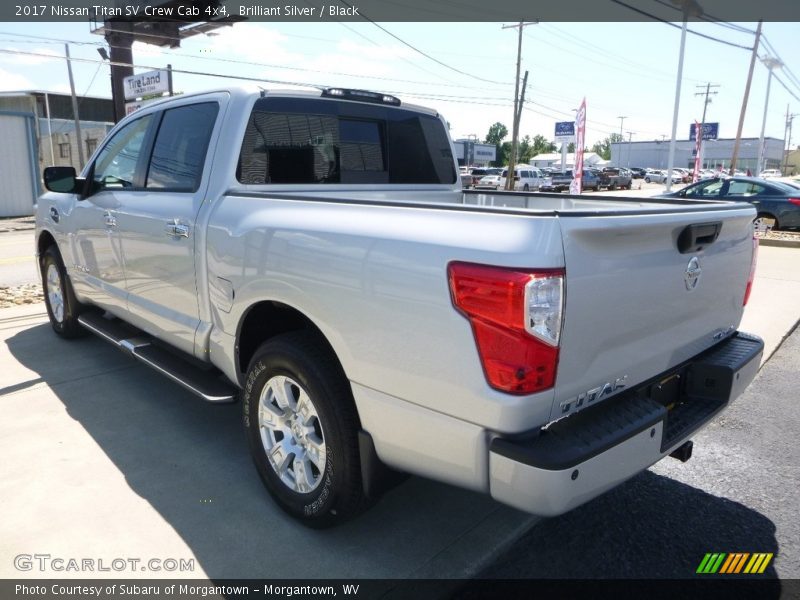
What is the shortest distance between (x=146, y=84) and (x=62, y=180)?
1582cm

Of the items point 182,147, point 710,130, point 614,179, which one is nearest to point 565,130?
point 614,179

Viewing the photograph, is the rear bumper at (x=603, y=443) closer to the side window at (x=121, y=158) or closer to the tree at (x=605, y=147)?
the side window at (x=121, y=158)

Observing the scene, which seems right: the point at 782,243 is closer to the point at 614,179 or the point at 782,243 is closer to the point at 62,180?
the point at 62,180

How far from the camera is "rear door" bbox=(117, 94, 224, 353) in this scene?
3.38 metres

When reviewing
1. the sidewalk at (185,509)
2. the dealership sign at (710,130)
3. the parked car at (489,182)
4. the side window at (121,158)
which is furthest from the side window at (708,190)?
the dealership sign at (710,130)

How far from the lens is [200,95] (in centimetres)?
360

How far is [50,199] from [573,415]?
5.01 meters

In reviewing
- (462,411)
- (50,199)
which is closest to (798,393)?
(462,411)

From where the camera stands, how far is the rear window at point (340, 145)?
3369mm

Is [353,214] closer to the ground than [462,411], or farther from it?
farther from it

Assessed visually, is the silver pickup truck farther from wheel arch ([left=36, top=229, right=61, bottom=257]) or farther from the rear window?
wheel arch ([left=36, top=229, right=61, bottom=257])

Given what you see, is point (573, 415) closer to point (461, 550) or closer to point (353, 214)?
point (461, 550)

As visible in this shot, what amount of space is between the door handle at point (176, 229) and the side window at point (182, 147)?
210 mm

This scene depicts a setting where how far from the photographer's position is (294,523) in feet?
9.39
